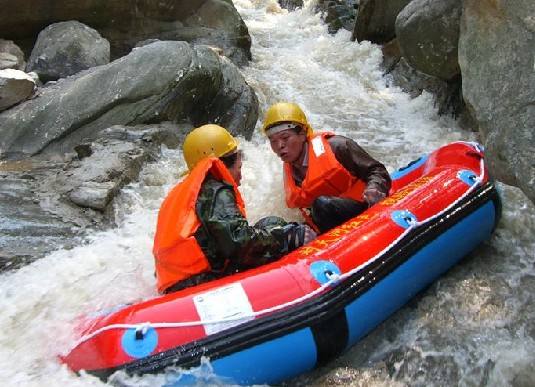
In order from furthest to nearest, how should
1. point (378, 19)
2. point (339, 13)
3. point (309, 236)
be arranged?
point (339, 13) → point (378, 19) → point (309, 236)

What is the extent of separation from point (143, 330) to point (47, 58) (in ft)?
19.0

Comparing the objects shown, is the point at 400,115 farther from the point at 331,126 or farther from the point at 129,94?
the point at 129,94

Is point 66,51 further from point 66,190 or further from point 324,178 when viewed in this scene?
point 324,178

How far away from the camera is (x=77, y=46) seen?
7.60 metres

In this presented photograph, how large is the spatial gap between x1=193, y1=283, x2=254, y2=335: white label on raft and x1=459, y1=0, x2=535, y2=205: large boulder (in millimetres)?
1388

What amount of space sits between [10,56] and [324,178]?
5174 millimetres

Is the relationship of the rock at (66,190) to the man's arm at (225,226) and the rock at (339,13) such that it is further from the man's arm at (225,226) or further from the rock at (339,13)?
the rock at (339,13)

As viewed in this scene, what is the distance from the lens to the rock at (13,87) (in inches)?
244

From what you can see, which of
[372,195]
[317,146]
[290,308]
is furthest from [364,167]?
[290,308]

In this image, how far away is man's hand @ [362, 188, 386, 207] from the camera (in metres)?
3.84

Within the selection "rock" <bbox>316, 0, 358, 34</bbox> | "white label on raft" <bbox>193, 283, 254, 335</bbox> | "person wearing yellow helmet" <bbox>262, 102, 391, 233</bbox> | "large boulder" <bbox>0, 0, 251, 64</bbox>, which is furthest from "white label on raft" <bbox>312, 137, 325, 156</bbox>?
"rock" <bbox>316, 0, 358, 34</bbox>

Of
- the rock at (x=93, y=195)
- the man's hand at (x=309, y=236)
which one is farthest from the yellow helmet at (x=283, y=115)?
the rock at (x=93, y=195)

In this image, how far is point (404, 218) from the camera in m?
3.44

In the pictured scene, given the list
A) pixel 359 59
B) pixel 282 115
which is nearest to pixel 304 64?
pixel 359 59
